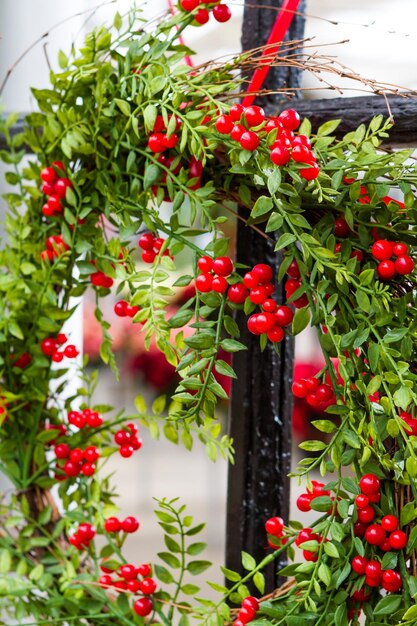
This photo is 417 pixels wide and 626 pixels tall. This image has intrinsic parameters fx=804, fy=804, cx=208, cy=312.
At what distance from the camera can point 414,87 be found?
3.06 ft

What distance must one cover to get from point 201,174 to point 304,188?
14 centimetres

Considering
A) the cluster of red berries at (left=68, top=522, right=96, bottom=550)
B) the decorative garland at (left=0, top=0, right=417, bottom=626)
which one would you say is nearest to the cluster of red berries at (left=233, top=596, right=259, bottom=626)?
the decorative garland at (left=0, top=0, right=417, bottom=626)

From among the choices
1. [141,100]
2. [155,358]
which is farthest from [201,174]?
[155,358]

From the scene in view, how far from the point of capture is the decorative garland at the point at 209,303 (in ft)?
2.01

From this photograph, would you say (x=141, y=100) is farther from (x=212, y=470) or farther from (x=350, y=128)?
Result: (x=212, y=470)

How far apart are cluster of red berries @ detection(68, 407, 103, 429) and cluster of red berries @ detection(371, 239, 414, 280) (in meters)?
0.39

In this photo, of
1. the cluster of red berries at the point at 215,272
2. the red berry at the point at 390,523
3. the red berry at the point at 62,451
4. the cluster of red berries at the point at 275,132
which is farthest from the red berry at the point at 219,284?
the red berry at the point at 62,451

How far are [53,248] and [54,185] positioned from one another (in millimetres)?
66

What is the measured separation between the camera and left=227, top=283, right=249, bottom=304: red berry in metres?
0.67

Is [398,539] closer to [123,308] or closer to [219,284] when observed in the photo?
[219,284]

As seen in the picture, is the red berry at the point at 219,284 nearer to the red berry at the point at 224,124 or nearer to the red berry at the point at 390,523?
the red berry at the point at 224,124

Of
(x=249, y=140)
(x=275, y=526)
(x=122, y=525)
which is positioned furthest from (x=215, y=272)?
(x=122, y=525)

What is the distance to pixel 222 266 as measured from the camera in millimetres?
667

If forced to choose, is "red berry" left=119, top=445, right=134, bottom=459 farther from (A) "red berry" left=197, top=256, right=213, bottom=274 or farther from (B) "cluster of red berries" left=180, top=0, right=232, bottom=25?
(B) "cluster of red berries" left=180, top=0, right=232, bottom=25
